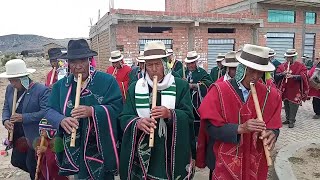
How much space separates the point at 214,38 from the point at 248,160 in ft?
33.8

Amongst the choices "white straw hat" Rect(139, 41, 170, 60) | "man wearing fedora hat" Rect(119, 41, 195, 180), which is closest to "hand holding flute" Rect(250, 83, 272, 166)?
"man wearing fedora hat" Rect(119, 41, 195, 180)

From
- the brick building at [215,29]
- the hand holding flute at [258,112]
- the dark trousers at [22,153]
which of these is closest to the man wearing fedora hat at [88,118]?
the dark trousers at [22,153]

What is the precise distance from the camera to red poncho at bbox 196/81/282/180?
2623mm

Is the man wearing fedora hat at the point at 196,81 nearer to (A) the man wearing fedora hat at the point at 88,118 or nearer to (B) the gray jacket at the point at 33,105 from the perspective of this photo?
(A) the man wearing fedora hat at the point at 88,118

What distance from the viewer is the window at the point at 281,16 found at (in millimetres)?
14297

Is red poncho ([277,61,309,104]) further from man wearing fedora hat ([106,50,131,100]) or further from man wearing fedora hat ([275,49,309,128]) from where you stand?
man wearing fedora hat ([106,50,131,100])

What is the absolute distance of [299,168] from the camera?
4.52 meters

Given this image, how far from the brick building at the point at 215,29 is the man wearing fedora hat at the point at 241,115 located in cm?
803

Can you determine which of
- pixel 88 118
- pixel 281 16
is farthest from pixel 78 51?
pixel 281 16

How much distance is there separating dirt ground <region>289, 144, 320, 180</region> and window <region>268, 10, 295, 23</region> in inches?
396

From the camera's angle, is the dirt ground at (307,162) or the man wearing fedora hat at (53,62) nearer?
the dirt ground at (307,162)

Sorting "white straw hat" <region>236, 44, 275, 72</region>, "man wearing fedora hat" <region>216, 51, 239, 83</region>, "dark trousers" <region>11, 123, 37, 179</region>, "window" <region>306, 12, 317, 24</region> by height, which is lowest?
"dark trousers" <region>11, 123, 37, 179</region>

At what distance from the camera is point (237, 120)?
2639 mm

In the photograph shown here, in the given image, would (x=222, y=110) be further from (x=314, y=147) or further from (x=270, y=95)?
(x=314, y=147)
